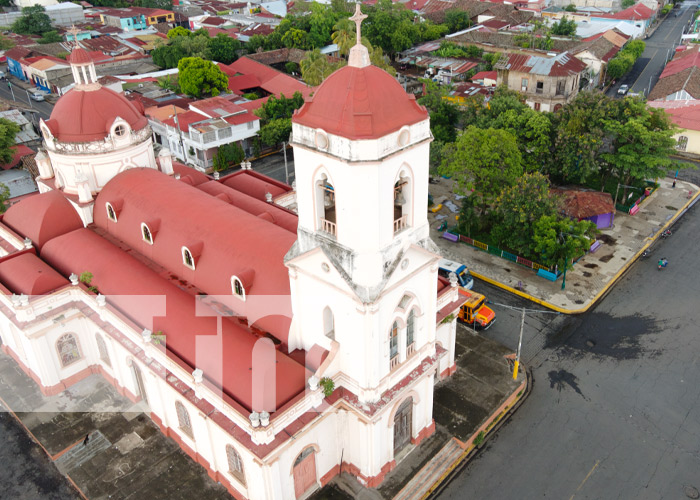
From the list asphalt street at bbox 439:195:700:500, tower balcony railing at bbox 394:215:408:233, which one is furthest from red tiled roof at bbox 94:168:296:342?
asphalt street at bbox 439:195:700:500

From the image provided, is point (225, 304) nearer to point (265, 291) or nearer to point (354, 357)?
point (265, 291)

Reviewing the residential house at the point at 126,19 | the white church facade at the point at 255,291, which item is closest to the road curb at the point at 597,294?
the white church facade at the point at 255,291

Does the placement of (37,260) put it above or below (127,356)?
above

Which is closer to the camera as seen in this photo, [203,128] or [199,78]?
[203,128]

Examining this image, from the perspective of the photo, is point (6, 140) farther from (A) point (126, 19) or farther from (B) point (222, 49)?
(A) point (126, 19)

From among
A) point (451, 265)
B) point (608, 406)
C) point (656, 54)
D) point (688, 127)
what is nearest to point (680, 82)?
point (688, 127)

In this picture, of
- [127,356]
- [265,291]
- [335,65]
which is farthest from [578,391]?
[335,65]

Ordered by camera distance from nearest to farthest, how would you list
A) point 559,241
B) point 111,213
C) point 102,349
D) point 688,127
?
1. point 102,349
2. point 111,213
3. point 559,241
4. point 688,127
